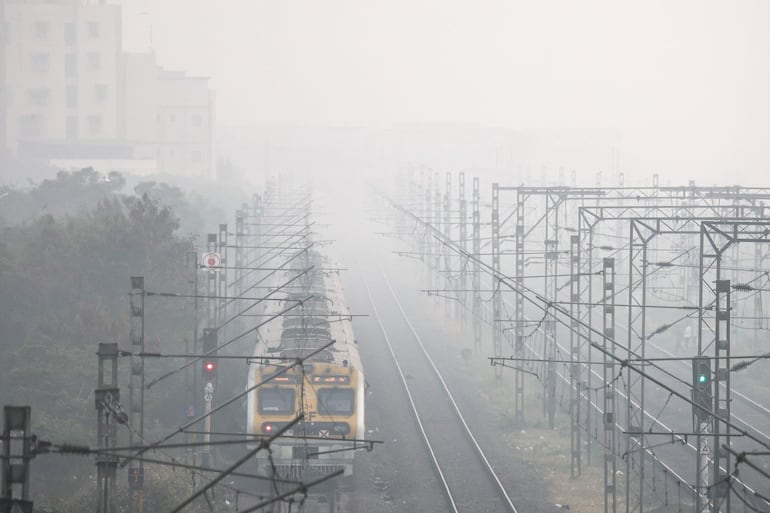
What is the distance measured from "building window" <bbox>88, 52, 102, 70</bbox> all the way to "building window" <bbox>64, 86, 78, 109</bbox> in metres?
2.25

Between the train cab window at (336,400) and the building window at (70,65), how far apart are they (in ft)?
213

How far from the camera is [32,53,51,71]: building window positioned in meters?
80.3

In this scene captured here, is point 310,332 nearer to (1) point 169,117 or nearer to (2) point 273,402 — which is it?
(2) point 273,402

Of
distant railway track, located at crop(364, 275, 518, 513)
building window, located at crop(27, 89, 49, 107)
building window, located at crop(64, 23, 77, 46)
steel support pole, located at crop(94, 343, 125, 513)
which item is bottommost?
distant railway track, located at crop(364, 275, 518, 513)

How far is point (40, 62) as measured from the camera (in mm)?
80375

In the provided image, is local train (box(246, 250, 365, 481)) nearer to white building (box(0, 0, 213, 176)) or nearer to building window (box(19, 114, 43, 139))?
white building (box(0, 0, 213, 176))

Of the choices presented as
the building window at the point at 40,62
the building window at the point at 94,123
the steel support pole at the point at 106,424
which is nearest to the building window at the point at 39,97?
the building window at the point at 40,62

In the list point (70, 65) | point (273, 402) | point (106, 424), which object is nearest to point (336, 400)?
point (273, 402)

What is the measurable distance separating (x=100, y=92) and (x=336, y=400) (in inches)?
2589

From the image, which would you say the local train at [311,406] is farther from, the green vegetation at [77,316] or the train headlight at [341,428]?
the green vegetation at [77,316]

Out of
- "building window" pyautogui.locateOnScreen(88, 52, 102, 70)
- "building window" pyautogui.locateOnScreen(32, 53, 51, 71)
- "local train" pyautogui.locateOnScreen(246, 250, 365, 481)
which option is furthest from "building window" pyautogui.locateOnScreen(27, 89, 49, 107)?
"local train" pyautogui.locateOnScreen(246, 250, 365, 481)

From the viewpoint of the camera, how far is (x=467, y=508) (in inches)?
826

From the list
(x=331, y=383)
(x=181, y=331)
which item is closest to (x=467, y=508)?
(x=331, y=383)

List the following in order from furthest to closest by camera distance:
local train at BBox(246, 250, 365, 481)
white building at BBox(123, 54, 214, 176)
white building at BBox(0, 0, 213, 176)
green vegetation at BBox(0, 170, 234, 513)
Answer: white building at BBox(123, 54, 214, 176)
white building at BBox(0, 0, 213, 176)
green vegetation at BBox(0, 170, 234, 513)
local train at BBox(246, 250, 365, 481)
